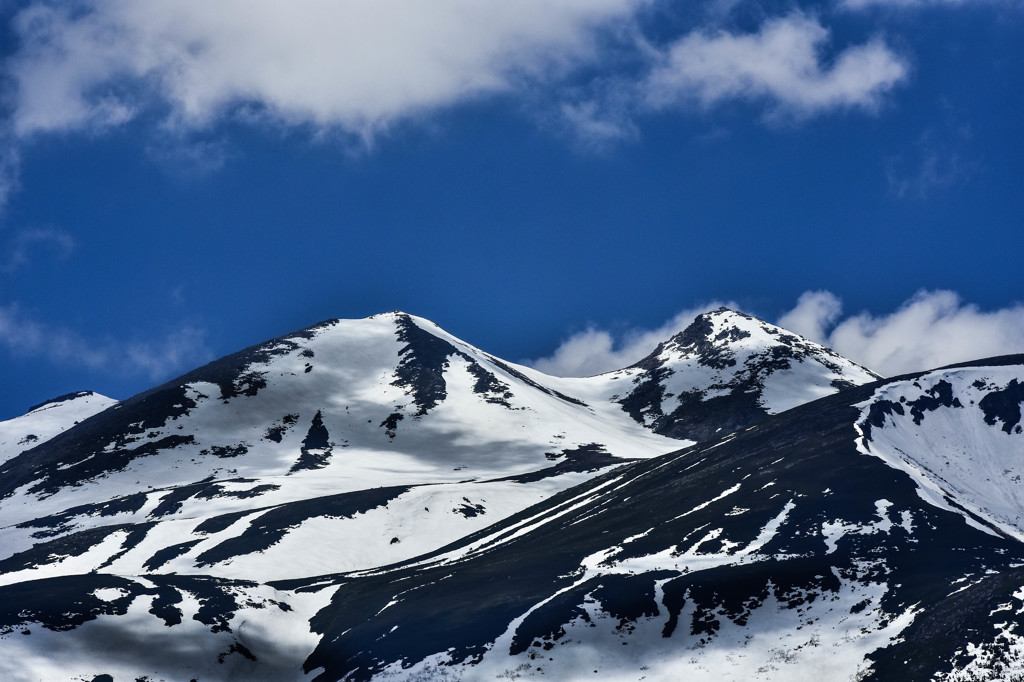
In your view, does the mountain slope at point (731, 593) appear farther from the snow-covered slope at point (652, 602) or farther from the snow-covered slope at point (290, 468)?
the snow-covered slope at point (290, 468)

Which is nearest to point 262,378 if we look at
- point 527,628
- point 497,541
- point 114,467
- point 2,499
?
point 114,467

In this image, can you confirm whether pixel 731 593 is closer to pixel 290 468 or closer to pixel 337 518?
pixel 337 518

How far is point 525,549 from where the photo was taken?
89500 millimetres

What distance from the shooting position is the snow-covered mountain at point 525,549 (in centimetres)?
6100

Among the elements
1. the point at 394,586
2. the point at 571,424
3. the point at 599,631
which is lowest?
the point at 599,631

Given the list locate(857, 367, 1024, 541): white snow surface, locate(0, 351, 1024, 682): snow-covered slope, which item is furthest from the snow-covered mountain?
locate(857, 367, 1024, 541): white snow surface

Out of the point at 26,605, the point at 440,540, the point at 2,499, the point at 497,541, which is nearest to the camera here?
the point at 26,605

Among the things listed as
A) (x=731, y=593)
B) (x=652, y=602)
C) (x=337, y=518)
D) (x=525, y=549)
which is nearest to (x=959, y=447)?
(x=525, y=549)

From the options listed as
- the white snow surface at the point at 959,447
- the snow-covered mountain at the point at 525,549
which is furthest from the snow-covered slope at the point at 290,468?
the white snow surface at the point at 959,447

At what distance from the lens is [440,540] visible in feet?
363

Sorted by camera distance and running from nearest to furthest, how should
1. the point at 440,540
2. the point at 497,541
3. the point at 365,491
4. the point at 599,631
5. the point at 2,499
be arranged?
the point at 599,631, the point at 497,541, the point at 440,540, the point at 365,491, the point at 2,499

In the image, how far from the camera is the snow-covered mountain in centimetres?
6100

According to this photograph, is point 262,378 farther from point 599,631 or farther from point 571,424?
point 599,631

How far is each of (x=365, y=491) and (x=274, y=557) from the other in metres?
28.7
